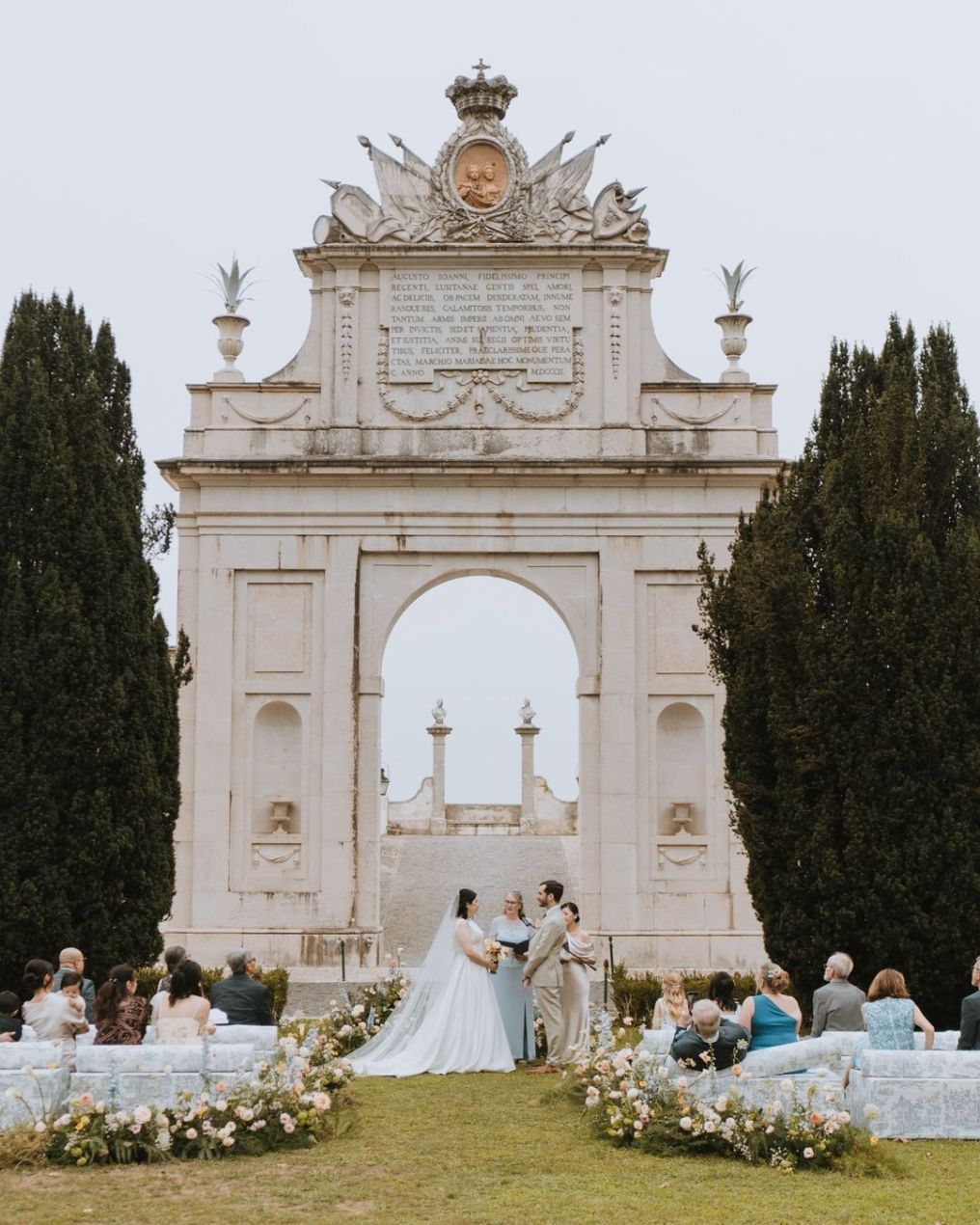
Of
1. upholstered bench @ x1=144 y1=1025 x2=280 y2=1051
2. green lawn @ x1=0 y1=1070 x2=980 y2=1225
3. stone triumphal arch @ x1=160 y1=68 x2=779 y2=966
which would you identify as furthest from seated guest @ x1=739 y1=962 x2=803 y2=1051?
stone triumphal arch @ x1=160 y1=68 x2=779 y2=966

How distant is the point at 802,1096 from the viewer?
1081 cm

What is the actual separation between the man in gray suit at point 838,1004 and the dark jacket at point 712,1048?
2.04 meters

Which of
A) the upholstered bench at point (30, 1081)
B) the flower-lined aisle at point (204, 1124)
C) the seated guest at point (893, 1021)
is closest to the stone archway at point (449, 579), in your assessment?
the seated guest at point (893, 1021)

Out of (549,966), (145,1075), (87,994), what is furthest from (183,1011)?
(549,966)

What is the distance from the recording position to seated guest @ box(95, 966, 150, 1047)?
1196 cm

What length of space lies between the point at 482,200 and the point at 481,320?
1944mm

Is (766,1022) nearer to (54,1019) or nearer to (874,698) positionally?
(54,1019)

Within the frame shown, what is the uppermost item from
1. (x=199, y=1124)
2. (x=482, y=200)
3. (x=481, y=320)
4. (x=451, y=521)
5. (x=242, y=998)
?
(x=482, y=200)

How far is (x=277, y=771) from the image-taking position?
25156 millimetres

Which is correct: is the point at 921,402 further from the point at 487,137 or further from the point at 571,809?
the point at 571,809

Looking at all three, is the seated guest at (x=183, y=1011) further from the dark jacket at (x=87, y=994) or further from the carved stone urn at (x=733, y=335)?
the carved stone urn at (x=733, y=335)

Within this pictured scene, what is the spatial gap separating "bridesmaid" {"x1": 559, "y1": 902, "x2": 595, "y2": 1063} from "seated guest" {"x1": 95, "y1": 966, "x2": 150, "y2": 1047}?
434cm

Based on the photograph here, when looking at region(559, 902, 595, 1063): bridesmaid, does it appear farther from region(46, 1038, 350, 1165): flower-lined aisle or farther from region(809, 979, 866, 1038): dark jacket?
region(46, 1038, 350, 1165): flower-lined aisle

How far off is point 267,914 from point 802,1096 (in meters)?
14.6
